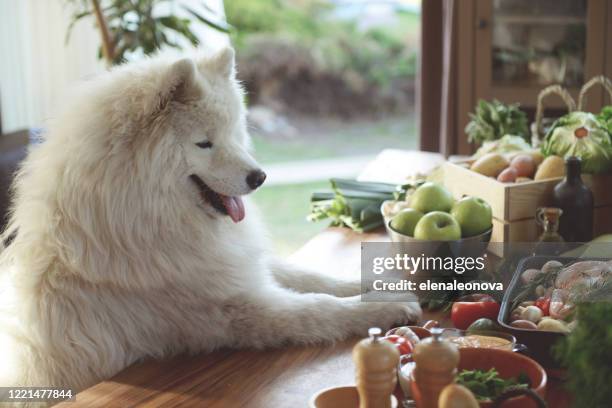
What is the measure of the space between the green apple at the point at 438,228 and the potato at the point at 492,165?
34 centimetres

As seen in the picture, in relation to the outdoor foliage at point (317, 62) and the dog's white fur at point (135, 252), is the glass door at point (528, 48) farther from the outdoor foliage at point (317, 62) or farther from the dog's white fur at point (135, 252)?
the outdoor foliage at point (317, 62)

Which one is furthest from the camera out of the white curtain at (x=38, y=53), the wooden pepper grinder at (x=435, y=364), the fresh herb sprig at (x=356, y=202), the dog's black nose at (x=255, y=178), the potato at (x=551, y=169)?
the white curtain at (x=38, y=53)

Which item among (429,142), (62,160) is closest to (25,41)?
(429,142)

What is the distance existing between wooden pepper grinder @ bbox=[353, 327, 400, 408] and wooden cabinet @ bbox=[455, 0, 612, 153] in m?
3.04

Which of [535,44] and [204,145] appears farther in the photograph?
[535,44]

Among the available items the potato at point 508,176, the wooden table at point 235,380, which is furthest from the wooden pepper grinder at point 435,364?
the potato at point 508,176

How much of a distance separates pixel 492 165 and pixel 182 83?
0.85 metres

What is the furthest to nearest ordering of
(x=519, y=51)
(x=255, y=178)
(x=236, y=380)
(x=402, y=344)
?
(x=519, y=51)
(x=255, y=178)
(x=236, y=380)
(x=402, y=344)

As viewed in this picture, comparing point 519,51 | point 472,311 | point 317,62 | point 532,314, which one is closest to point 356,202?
point 472,311

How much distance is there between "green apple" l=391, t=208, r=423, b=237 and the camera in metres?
1.72

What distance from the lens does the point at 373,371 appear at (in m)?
0.92

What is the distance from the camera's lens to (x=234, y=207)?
164 cm

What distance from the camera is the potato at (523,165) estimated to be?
1.91m
